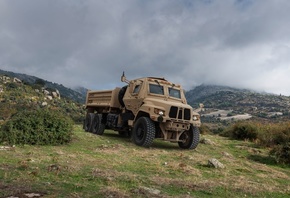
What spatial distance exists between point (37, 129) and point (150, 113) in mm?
3936

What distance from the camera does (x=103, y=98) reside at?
1598cm

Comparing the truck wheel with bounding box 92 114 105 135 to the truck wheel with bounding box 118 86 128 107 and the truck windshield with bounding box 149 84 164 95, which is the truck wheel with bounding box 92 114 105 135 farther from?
the truck windshield with bounding box 149 84 164 95

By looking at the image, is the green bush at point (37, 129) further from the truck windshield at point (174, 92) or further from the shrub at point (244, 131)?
the shrub at point (244, 131)

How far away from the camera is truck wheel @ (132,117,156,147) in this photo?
36.8 feet

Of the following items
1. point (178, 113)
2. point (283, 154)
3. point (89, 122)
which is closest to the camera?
point (283, 154)

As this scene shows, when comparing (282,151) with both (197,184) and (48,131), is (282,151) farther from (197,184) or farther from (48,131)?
(48,131)

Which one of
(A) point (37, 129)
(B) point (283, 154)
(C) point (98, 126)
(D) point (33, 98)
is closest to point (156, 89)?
(C) point (98, 126)

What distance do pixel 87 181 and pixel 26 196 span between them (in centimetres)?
130

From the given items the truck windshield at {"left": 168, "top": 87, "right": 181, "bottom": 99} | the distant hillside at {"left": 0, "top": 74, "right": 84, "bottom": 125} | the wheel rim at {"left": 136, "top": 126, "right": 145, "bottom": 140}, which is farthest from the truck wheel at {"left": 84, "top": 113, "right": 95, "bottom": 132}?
the distant hillside at {"left": 0, "top": 74, "right": 84, "bottom": 125}

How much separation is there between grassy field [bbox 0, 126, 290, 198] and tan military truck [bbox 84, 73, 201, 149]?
2.05 metres

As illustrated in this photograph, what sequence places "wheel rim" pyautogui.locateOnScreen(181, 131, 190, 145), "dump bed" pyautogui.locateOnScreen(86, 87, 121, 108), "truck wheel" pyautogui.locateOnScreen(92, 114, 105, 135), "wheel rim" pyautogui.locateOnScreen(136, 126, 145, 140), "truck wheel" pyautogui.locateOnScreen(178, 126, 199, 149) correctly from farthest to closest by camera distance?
1. "truck wheel" pyautogui.locateOnScreen(92, 114, 105, 135)
2. "dump bed" pyautogui.locateOnScreen(86, 87, 121, 108)
3. "wheel rim" pyautogui.locateOnScreen(181, 131, 190, 145)
4. "truck wheel" pyautogui.locateOnScreen(178, 126, 199, 149)
5. "wheel rim" pyautogui.locateOnScreen(136, 126, 145, 140)

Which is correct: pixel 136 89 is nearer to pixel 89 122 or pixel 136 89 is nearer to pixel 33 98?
pixel 89 122

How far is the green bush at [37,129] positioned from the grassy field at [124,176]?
0.47 metres

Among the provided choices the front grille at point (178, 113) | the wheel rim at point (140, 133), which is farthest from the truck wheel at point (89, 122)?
the front grille at point (178, 113)
